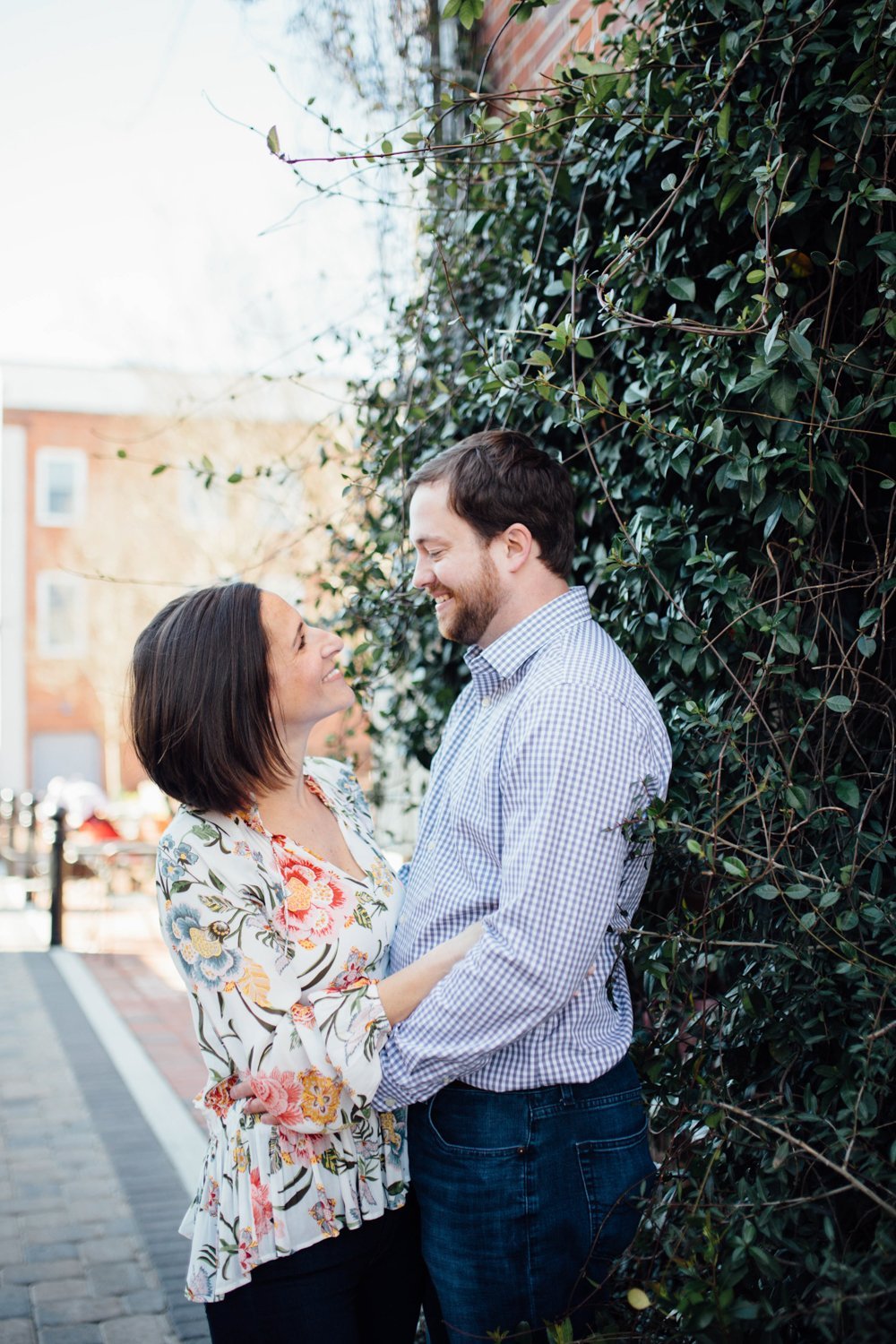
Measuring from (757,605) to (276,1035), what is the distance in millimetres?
1070

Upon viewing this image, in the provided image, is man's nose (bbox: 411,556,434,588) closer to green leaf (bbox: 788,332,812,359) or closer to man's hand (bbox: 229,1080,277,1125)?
green leaf (bbox: 788,332,812,359)

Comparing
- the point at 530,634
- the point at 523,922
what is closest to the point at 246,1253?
the point at 523,922

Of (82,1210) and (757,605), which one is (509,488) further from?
(82,1210)

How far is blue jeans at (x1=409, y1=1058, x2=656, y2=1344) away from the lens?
6.42 ft

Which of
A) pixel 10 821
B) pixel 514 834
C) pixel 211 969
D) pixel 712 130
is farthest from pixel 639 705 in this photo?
pixel 10 821

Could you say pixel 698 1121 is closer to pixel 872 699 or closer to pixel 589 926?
pixel 589 926

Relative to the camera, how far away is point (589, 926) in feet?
6.04

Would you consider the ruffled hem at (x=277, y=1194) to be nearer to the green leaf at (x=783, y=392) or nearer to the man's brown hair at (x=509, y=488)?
the man's brown hair at (x=509, y=488)

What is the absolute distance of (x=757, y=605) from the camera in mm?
2057

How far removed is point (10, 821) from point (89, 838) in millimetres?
1611

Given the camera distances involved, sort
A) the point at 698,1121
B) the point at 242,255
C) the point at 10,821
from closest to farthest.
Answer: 1. the point at 698,1121
2. the point at 242,255
3. the point at 10,821

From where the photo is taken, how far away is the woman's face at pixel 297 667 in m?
2.23

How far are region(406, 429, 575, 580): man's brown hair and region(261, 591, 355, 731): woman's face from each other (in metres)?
0.35

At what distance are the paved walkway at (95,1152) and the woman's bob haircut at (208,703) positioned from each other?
2321mm
